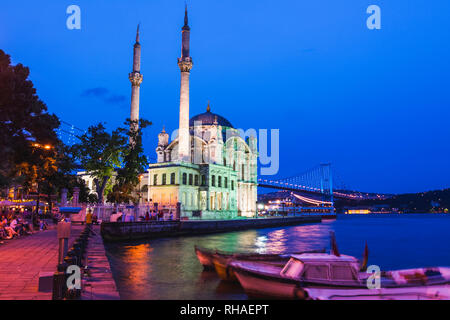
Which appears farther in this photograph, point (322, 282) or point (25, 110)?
point (25, 110)

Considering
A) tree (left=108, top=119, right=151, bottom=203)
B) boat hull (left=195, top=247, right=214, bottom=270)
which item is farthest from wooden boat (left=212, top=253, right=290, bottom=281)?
tree (left=108, top=119, right=151, bottom=203)

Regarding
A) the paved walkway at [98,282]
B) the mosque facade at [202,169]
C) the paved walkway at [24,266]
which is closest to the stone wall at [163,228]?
the mosque facade at [202,169]

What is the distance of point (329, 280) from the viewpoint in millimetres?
10766

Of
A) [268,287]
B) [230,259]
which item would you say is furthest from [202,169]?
[268,287]

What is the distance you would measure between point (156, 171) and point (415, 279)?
48.0 m

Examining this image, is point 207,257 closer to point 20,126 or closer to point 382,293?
point 382,293

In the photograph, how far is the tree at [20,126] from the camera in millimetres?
20036

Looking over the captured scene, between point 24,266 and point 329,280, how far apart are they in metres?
9.36

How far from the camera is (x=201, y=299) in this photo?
12.6 metres

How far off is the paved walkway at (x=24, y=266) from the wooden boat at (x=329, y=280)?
6.04 m

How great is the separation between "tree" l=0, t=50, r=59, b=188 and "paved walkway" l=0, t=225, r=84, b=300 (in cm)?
625

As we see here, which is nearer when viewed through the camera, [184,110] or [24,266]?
[24,266]
